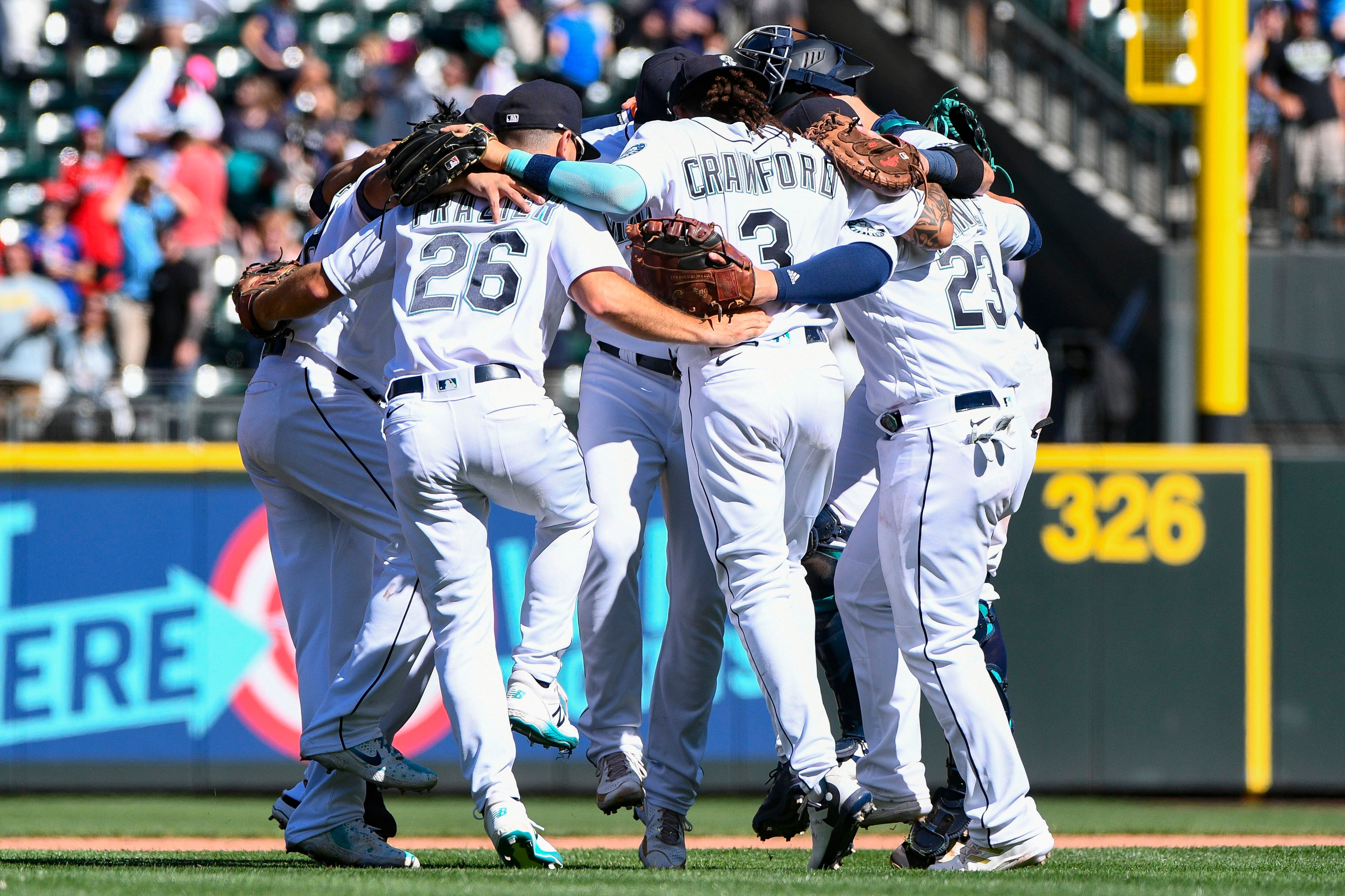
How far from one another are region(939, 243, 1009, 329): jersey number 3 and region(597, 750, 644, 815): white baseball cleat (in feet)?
4.99

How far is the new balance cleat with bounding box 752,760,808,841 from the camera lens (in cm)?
436

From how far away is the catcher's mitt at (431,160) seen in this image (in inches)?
170

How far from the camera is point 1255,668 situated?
26.1ft

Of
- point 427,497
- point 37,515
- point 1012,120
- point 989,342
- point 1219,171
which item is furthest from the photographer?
point 1012,120

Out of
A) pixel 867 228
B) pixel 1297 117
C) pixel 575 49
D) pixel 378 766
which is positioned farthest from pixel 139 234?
pixel 1297 117

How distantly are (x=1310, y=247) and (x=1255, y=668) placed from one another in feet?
13.4

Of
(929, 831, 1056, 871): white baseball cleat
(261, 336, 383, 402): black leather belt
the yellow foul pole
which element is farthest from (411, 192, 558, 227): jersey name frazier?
the yellow foul pole

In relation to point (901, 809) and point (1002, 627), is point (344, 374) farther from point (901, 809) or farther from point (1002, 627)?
point (1002, 627)

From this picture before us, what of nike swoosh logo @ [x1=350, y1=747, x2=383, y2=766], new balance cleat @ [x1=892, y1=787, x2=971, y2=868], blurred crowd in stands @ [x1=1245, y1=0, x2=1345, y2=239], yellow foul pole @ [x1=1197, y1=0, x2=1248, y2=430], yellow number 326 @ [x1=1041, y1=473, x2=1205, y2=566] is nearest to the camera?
nike swoosh logo @ [x1=350, y1=747, x2=383, y2=766]

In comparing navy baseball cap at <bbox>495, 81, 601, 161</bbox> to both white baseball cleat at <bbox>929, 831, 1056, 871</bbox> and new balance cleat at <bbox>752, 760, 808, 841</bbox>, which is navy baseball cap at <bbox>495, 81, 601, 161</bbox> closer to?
new balance cleat at <bbox>752, 760, 808, 841</bbox>

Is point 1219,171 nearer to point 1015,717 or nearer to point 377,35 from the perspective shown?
point 1015,717

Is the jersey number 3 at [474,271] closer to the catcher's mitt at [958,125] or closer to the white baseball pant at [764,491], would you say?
the white baseball pant at [764,491]

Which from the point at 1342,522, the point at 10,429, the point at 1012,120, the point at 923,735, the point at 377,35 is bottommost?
the point at 923,735

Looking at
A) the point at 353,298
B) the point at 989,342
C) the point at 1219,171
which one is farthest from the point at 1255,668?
the point at 353,298
